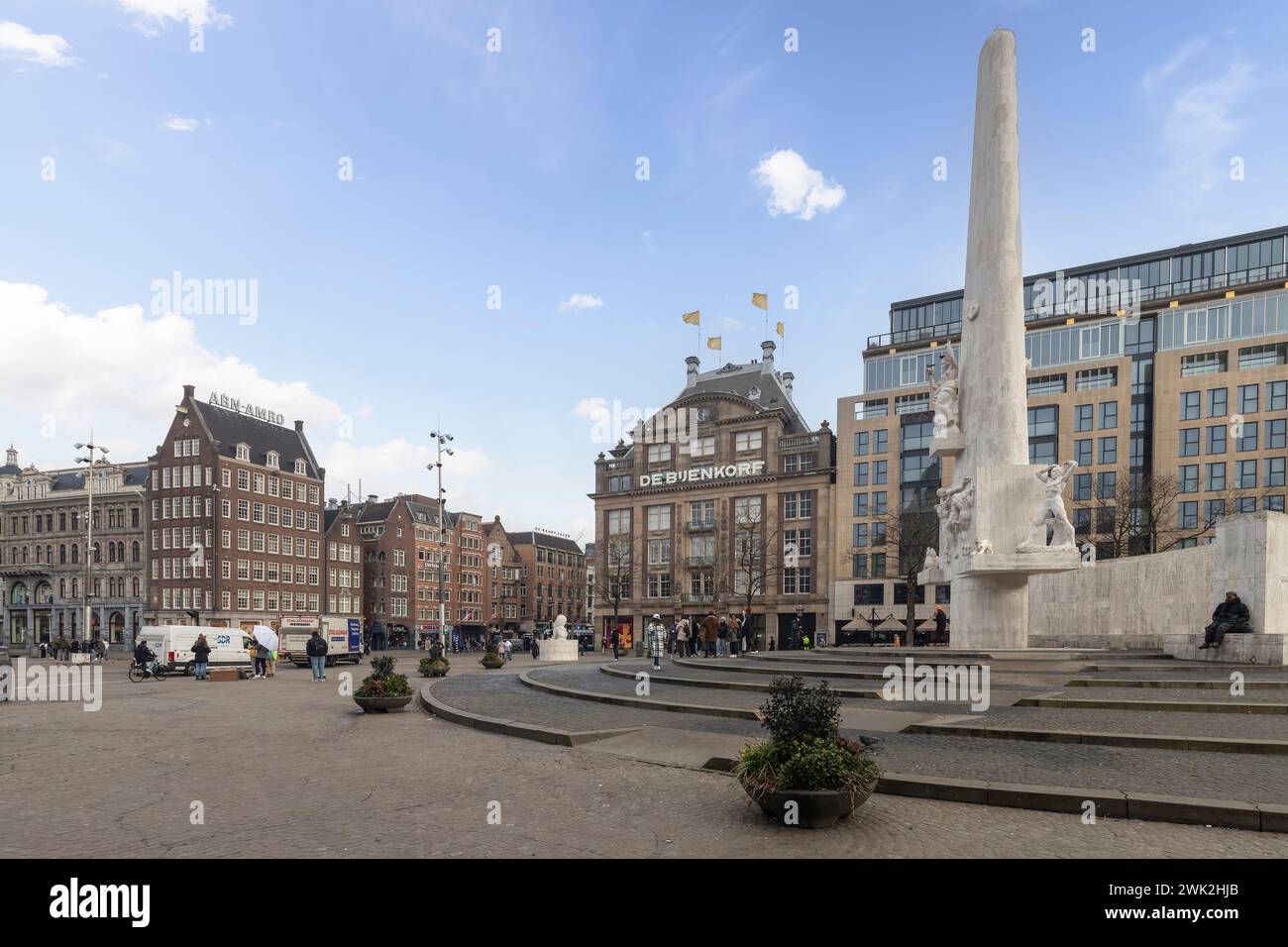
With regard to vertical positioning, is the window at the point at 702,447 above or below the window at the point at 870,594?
above

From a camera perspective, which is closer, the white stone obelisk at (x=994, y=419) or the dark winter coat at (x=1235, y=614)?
the dark winter coat at (x=1235, y=614)

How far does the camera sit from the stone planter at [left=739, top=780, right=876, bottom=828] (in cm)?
734

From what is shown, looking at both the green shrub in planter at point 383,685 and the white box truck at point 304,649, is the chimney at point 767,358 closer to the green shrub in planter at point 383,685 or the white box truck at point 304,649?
the white box truck at point 304,649

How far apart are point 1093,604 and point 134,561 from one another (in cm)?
8379

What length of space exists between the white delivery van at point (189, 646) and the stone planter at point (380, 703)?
21259 millimetres

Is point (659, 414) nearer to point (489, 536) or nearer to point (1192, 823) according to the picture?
point (489, 536)

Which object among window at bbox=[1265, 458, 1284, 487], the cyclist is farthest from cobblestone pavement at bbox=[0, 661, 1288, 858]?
window at bbox=[1265, 458, 1284, 487]

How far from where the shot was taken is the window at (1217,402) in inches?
2463

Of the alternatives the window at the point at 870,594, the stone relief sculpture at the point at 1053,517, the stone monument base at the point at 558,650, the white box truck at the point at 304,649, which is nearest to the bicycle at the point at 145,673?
the white box truck at the point at 304,649

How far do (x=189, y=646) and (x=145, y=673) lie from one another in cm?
480

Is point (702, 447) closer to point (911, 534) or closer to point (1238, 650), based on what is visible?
point (911, 534)

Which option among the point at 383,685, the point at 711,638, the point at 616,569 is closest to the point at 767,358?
the point at 616,569
